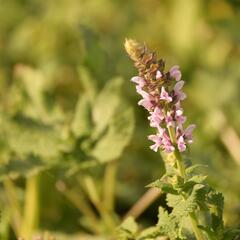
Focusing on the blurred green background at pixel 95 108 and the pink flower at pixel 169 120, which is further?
the blurred green background at pixel 95 108

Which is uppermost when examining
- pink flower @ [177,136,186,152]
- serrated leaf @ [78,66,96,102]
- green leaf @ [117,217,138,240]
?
serrated leaf @ [78,66,96,102]

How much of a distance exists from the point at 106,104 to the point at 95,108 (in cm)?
3

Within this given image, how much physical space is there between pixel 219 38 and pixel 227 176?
1.28m

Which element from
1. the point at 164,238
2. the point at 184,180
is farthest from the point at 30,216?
the point at 184,180

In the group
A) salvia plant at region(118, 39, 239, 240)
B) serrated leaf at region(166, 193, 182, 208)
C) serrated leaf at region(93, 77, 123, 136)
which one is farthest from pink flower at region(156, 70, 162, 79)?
serrated leaf at region(93, 77, 123, 136)

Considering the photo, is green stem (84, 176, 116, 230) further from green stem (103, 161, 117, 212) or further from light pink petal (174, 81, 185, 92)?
light pink petal (174, 81, 185, 92)

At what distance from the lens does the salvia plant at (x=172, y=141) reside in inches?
45.8

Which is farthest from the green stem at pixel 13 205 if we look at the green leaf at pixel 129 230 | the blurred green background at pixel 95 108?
the green leaf at pixel 129 230

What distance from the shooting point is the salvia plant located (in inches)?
45.8

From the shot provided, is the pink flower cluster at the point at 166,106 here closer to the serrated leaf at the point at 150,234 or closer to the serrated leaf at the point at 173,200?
the serrated leaf at the point at 173,200

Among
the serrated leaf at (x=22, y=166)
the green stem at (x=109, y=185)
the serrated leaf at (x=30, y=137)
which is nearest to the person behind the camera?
the serrated leaf at (x=22, y=166)

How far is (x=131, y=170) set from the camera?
8.27 feet

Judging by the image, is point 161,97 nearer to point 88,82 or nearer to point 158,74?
point 158,74

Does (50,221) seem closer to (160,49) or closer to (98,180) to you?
(98,180)
